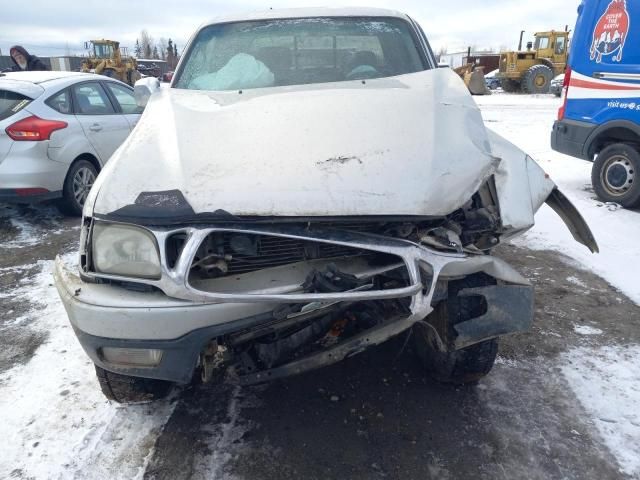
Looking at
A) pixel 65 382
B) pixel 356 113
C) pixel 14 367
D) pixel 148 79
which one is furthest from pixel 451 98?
pixel 14 367

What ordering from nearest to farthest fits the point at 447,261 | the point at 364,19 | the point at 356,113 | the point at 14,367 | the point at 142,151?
1. the point at 447,261
2. the point at 142,151
3. the point at 356,113
4. the point at 14,367
5. the point at 364,19

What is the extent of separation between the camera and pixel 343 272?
2062 mm

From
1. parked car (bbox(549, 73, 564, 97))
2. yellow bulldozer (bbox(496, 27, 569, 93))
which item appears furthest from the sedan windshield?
yellow bulldozer (bbox(496, 27, 569, 93))

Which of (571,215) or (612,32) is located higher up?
(612,32)

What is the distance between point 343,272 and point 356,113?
88 centimetres

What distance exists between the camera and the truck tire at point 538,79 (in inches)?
992

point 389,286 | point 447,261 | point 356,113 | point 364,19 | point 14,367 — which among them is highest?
point 364,19

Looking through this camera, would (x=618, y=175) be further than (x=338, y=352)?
Yes

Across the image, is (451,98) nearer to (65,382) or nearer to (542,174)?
(542,174)

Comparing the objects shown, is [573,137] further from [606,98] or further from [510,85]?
[510,85]

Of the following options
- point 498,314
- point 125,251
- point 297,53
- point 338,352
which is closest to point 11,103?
point 297,53

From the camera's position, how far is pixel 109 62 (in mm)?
27797

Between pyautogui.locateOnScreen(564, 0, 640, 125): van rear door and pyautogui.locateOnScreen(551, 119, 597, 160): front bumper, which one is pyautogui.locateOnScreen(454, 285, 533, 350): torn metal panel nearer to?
pyautogui.locateOnScreen(564, 0, 640, 125): van rear door

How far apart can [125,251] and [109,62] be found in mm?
29338
